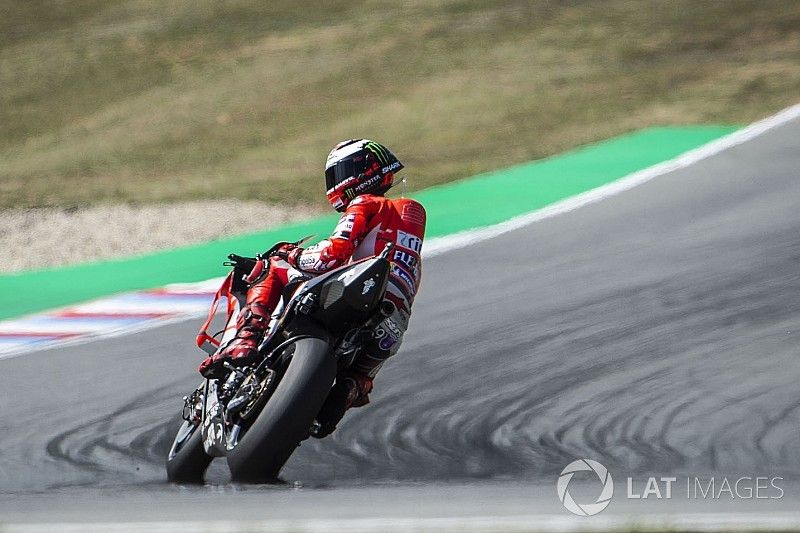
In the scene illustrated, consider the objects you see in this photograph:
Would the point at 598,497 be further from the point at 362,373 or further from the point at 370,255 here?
the point at 370,255

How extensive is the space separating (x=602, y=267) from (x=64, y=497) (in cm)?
519

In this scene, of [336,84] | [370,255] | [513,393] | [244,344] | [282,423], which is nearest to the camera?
[282,423]

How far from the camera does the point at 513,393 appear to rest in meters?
7.11

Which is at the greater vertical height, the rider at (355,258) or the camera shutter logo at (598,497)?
the rider at (355,258)

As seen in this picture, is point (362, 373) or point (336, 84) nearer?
point (362, 373)

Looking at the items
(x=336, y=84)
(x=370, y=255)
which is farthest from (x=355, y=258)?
(x=336, y=84)

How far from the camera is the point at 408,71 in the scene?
19141mm

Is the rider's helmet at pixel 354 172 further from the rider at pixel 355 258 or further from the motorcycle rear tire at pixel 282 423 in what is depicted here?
the motorcycle rear tire at pixel 282 423

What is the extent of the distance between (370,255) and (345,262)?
17 centimetres

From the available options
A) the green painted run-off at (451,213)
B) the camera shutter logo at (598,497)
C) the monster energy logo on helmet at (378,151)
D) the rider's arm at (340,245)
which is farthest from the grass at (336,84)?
the camera shutter logo at (598,497)

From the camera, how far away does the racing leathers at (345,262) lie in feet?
19.4

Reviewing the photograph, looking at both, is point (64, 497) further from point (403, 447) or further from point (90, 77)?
point (90, 77)

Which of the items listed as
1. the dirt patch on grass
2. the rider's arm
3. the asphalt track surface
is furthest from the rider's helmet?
the dirt patch on grass

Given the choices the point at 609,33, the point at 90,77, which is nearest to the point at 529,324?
the point at 609,33
